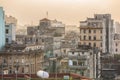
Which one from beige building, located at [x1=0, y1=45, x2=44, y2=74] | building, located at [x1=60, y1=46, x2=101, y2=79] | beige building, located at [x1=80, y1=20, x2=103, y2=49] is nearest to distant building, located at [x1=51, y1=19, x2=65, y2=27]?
beige building, located at [x1=80, y1=20, x2=103, y2=49]

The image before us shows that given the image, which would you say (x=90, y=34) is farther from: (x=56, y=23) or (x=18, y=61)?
(x=56, y=23)

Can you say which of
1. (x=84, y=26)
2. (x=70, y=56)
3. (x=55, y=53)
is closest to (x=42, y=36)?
(x=84, y=26)

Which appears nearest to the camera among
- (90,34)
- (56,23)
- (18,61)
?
(18,61)

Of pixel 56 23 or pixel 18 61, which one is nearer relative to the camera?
pixel 18 61

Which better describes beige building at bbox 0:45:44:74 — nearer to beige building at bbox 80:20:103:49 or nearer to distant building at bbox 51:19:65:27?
beige building at bbox 80:20:103:49

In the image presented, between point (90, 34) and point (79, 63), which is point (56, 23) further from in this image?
point (79, 63)

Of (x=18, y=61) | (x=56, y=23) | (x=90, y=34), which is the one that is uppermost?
(x=56, y=23)

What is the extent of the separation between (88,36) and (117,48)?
26.3 metres

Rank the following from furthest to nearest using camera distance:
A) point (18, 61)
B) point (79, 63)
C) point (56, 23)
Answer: point (56, 23), point (79, 63), point (18, 61)

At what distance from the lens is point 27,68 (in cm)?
5731

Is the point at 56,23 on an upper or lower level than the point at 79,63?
upper

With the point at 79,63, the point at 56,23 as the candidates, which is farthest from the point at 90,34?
the point at 56,23

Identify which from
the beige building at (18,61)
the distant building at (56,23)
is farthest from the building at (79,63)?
the distant building at (56,23)

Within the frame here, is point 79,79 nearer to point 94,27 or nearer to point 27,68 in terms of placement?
point 27,68
